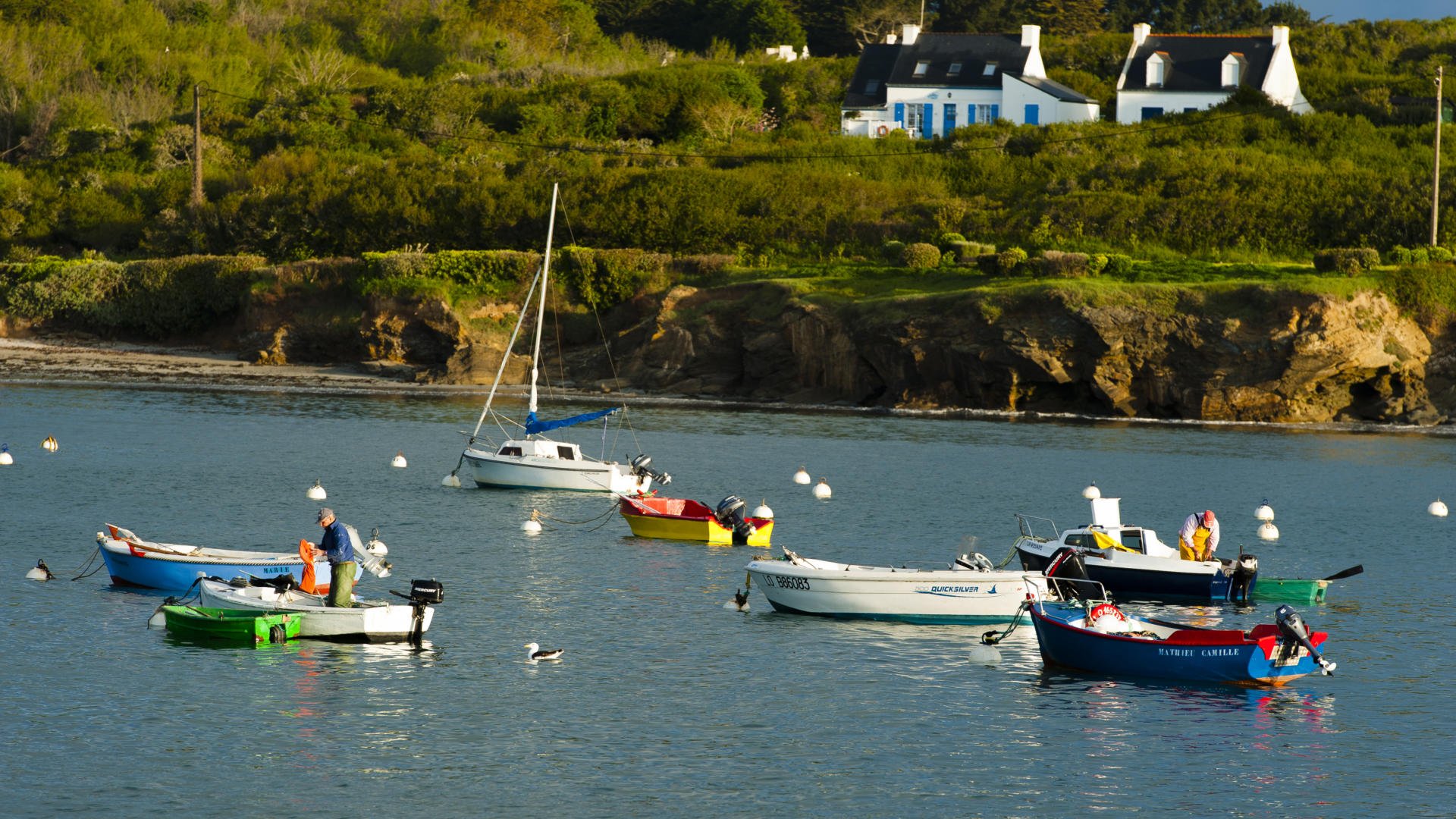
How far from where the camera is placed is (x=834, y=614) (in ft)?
106

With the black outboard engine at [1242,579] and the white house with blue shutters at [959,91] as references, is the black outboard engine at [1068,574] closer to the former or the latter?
the black outboard engine at [1242,579]

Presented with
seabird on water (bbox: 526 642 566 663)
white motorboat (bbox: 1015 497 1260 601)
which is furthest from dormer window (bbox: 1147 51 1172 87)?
seabird on water (bbox: 526 642 566 663)

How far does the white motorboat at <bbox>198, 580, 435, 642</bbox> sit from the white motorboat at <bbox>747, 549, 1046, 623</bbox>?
812 centimetres

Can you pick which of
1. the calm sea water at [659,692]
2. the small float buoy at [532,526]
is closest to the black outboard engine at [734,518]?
the calm sea water at [659,692]

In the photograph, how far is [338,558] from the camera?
2816cm

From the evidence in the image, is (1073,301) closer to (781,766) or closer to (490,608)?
(490,608)

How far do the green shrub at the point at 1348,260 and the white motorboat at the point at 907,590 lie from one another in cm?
5617

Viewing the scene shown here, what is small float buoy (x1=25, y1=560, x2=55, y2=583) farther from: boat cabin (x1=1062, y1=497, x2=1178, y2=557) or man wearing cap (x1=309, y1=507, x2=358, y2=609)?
boat cabin (x1=1062, y1=497, x2=1178, y2=557)

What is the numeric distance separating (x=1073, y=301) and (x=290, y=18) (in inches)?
5057

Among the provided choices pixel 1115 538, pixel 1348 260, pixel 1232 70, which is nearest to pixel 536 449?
pixel 1115 538

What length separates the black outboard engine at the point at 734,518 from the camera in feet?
135

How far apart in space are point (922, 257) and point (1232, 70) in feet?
141

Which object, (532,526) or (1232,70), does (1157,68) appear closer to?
(1232,70)

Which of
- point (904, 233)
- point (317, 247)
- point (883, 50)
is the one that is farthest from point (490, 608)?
point (883, 50)
